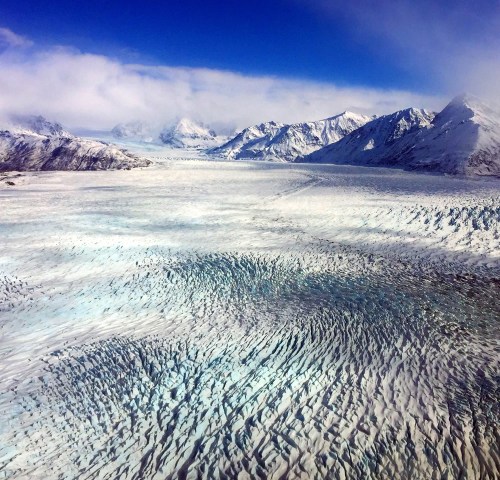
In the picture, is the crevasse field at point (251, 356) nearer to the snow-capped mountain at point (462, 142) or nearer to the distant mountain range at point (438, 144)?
the snow-capped mountain at point (462, 142)

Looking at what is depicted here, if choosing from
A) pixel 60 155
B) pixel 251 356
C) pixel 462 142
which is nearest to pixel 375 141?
pixel 462 142

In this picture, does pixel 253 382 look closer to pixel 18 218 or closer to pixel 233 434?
pixel 233 434

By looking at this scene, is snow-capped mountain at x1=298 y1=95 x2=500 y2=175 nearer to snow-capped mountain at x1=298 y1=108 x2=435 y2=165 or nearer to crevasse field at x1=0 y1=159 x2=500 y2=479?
snow-capped mountain at x1=298 y1=108 x2=435 y2=165

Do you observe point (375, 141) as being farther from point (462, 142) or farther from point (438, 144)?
point (462, 142)

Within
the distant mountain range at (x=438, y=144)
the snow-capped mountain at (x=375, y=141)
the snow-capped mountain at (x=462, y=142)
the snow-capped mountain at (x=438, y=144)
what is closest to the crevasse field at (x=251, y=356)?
the snow-capped mountain at (x=462, y=142)

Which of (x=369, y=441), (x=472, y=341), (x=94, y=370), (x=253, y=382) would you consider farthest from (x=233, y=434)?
(x=472, y=341)

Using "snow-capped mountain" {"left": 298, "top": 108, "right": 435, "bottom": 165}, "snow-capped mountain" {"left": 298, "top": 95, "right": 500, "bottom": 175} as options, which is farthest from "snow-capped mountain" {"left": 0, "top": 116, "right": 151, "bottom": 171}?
"snow-capped mountain" {"left": 298, "top": 108, "right": 435, "bottom": 165}

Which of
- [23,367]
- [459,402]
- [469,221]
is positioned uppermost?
[469,221]
